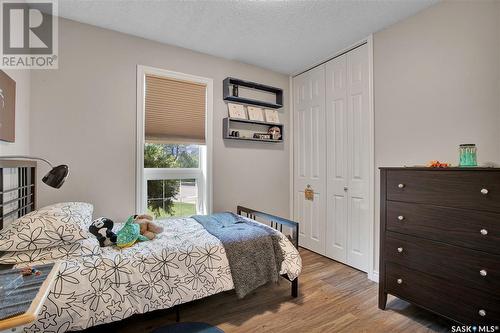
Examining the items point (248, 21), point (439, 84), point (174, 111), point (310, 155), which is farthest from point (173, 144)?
point (439, 84)

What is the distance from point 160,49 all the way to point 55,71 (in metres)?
1.03

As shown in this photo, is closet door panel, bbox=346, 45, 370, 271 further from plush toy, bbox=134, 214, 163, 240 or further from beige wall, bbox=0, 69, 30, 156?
beige wall, bbox=0, 69, 30, 156

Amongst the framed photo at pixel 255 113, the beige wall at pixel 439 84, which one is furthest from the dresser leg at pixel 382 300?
the framed photo at pixel 255 113

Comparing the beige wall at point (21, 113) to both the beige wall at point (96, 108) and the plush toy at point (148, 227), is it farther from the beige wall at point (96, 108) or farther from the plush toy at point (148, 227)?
the plush toy at point (148, 227)

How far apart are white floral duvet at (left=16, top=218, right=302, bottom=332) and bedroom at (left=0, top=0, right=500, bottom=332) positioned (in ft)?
0.15

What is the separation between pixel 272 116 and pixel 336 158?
1083 mm

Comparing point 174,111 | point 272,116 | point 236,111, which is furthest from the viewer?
point 272,116

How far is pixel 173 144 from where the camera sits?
2.95 metres

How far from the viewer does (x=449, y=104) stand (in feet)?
6.68

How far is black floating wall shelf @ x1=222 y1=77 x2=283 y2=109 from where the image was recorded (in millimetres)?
3111

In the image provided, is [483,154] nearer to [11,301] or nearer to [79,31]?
[11,301]

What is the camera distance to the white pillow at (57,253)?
1.41 meters

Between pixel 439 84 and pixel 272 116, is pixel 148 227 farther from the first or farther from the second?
pixel 439 84

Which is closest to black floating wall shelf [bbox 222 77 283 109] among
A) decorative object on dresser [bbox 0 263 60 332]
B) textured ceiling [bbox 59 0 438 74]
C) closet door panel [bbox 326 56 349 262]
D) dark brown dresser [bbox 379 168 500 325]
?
textured ceiling [bbox 59 0 438 74]
